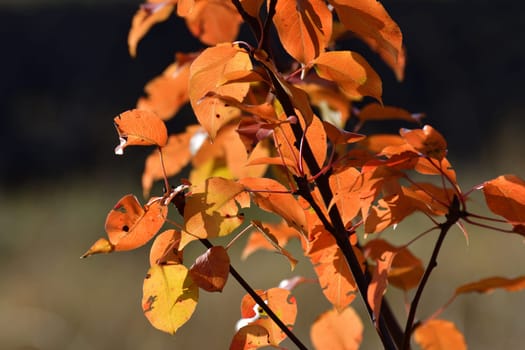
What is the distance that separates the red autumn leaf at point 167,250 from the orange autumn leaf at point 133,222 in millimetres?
13

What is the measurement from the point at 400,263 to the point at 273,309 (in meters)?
0.12

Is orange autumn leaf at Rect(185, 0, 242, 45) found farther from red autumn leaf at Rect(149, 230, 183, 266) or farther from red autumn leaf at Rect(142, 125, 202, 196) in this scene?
red autumn leaf at Rect(149, 230, 183, 266)

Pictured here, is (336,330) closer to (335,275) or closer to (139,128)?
(335,275)

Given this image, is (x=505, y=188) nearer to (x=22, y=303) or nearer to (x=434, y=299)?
(x=434, y=299)

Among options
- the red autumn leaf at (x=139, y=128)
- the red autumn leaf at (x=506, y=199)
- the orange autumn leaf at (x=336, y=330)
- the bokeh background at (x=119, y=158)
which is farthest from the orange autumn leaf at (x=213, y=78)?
the bokeh background at (x=119, y=158)

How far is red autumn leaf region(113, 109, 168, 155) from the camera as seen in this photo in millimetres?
425

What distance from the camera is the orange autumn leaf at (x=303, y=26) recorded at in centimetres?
42

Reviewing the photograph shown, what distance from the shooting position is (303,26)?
0.42 m

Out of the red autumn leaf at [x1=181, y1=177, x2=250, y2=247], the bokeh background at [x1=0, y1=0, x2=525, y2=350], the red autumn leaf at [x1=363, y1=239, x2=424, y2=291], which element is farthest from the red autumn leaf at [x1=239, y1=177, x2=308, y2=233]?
the bokeh background at [x1=0, y1=0, x2=525, y2=350]

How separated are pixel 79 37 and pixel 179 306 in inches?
164

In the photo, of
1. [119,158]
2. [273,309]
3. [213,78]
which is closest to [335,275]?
[273,309]

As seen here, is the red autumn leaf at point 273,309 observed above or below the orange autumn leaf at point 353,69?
below

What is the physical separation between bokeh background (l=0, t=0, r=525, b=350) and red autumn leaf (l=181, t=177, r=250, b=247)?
5.07 ft

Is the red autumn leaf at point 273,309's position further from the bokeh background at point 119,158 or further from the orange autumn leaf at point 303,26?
the bokeh background at point 119,158
